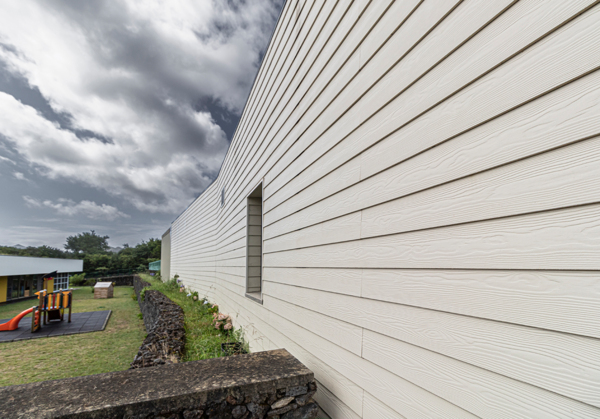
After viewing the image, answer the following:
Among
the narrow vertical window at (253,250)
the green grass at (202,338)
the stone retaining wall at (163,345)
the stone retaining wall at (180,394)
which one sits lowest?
the green grass at (202,338)

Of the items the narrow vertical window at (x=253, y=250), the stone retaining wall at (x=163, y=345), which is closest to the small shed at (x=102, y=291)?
the stone retaining wall at (x=163, y=345)

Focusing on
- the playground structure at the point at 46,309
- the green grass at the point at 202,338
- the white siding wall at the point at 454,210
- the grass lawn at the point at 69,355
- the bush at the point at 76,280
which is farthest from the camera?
the bush at the point at 76,280

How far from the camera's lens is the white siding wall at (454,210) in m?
0.79

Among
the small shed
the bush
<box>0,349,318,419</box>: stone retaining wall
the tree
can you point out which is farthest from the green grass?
the tree

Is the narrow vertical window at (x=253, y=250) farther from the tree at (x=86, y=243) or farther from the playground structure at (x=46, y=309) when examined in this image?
the tree at (x=86, y=243)

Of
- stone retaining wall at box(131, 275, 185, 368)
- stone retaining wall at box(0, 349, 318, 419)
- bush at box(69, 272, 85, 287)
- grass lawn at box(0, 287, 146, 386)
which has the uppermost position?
stone retaining wall at box(0, 349, 318, 419)

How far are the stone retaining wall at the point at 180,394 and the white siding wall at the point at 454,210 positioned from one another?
0.35 metres

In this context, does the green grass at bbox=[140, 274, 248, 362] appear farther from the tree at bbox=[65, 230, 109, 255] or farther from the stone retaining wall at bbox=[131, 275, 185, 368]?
the tree at bbox=[65, 230, 109, 255]

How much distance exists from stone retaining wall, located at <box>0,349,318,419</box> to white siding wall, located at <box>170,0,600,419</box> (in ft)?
1.15

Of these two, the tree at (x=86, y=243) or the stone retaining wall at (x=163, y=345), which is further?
the tree at (x=86, y=243)

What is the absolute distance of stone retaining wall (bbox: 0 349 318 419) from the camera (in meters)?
1.58

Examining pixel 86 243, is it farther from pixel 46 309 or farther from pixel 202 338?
pixel 202 338

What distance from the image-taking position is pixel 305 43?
2.86 metres

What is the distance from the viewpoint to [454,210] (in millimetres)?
1151
